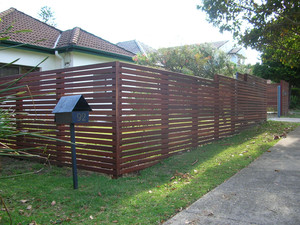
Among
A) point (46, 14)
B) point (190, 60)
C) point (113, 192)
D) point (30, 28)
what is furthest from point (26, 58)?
point (46, 14)

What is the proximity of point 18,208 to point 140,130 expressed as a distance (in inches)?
105

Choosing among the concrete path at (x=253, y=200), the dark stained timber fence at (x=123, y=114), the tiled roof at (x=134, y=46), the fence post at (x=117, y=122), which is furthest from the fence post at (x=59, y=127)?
the tiled roof at (x=134, y=46)

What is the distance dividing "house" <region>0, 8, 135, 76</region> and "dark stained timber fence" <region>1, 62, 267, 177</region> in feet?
19.7

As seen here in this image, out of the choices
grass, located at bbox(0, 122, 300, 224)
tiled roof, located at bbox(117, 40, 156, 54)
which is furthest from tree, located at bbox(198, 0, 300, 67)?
tiled roof, located at bbox(117, 40, 156, 54)

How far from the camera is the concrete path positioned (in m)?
3.34

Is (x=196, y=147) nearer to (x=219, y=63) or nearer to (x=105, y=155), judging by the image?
(x=105, y=155)

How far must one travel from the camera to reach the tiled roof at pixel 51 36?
1362cm

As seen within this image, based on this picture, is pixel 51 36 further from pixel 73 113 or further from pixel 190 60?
pixel 73 113

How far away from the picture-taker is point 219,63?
1537 centimetres

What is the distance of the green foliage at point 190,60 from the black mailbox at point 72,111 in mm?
10597

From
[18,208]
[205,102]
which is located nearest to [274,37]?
[205,102]

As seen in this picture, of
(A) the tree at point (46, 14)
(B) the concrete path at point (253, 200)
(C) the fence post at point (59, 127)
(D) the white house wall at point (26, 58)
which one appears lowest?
(B) the concrete path at point (253, 200)

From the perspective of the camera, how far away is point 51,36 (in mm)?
15414

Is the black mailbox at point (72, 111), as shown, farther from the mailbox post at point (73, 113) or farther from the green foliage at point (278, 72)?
the green foliage at point (278, 72)
